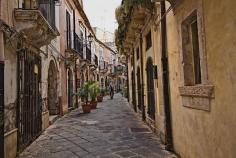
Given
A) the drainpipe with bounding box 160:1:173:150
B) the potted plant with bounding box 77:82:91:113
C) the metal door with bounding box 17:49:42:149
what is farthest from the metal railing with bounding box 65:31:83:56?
the drainpipe with bounding box 160:1:173:150

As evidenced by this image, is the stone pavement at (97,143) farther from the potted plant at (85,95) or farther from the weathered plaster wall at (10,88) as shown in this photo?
the potted plant at (85,95)

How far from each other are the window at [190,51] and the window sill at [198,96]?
24 cm

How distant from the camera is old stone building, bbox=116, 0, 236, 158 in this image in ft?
9.75

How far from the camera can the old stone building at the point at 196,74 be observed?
297 centimetres

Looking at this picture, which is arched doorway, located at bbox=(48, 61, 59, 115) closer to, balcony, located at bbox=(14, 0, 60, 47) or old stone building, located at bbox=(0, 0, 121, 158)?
old stone building, located at bbox=(0, 0, 121, 158)

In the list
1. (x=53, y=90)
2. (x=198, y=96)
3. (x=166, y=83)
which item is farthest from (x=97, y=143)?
(x=53, y=90)

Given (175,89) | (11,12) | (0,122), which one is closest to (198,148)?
(175,89)

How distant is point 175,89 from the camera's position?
524 centimetres

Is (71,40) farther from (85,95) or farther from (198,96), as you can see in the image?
(198,96)

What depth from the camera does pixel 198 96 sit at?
3842 millimetres

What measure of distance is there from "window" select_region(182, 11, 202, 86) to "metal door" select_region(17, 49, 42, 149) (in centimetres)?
373

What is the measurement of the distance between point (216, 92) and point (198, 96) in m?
0.60

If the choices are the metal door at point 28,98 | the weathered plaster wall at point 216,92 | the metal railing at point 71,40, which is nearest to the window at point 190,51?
the weathered plaster wall at point 216,92

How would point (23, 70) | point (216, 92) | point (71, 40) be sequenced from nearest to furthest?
point (216, 92) < point (23, 70) < point (71, 40)
